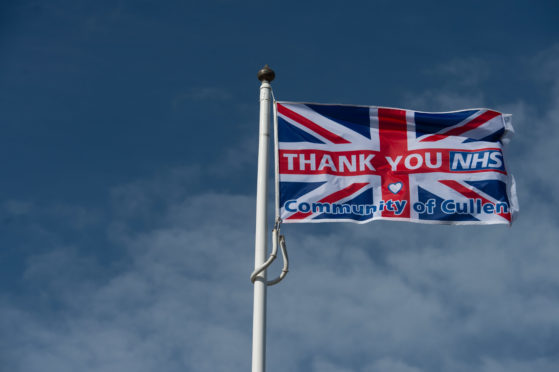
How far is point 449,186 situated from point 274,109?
2982 millimetres

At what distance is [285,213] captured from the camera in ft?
39.6

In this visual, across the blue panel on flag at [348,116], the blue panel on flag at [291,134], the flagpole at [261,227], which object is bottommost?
the flagpole at [261,227]

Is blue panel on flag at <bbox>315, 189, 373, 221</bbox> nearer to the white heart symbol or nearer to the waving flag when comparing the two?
the waving flag

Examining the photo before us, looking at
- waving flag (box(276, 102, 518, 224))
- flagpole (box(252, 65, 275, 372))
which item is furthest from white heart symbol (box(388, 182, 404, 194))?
flagpole (box(252, 65, 275, 372))

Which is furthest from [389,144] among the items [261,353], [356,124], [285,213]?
[261,353]

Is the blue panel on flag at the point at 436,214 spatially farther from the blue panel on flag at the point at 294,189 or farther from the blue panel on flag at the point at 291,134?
the blue panel on flag at the point at 291,134

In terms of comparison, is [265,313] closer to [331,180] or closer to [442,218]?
[331,180]

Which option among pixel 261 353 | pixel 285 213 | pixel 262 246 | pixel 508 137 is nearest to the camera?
pixel 261 353

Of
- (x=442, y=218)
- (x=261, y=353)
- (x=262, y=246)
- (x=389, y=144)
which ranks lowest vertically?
(x=261, y=353)

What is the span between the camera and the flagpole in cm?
1043

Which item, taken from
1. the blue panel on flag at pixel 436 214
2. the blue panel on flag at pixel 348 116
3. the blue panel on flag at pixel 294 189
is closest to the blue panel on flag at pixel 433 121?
the blue panel on flag at pixel 348 116

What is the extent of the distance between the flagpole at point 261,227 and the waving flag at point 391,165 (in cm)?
57

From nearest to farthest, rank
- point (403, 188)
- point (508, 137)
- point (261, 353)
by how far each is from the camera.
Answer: point (261, 353)
point (403, 188)
point (508, 137)

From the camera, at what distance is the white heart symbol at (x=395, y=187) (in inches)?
503
